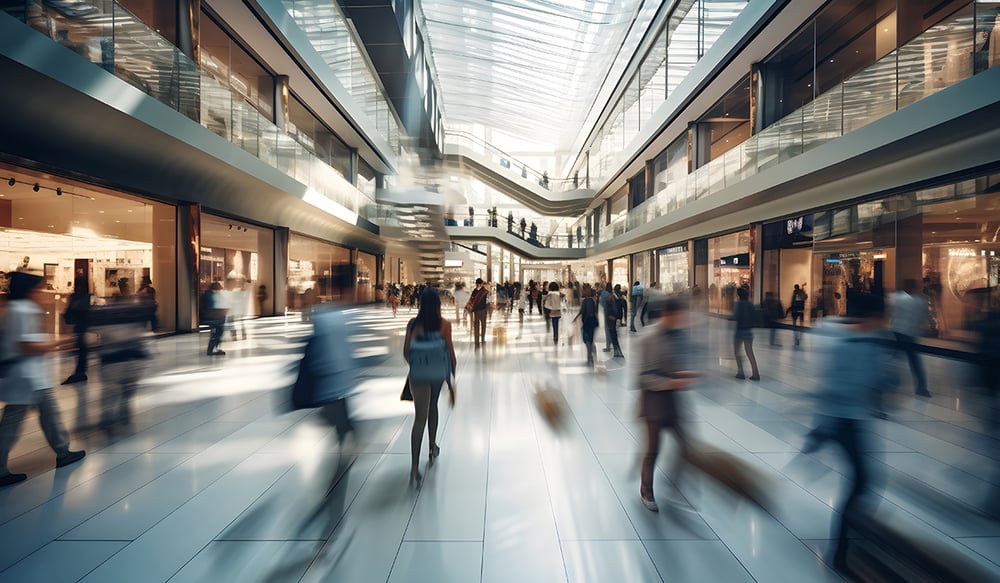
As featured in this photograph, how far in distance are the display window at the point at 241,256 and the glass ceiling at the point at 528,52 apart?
18.2 meters

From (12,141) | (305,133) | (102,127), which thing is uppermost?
(305,133)

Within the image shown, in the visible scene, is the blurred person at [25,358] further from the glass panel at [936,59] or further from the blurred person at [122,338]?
the glass panel at [936,59]

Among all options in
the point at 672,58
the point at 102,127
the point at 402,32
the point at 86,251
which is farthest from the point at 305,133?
the point at 672,58

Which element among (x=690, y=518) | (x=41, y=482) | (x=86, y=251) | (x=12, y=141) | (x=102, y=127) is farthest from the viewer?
(x=86, y=251)

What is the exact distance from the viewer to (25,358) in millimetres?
4133

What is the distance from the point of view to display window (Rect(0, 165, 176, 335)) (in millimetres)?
10898

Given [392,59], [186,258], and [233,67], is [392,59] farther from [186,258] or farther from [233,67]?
[186,258]

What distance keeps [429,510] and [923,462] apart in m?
4.92

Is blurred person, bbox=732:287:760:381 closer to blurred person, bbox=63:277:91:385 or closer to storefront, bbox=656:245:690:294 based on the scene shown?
blurred person, bbox=63:277:91:385

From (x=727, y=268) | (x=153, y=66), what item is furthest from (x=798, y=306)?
(x=153, y=66)

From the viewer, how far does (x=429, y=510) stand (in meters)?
3.79

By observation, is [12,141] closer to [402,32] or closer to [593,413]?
[593,413]

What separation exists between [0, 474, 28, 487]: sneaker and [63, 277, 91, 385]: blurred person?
3266mm

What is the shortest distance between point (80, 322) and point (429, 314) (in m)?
6.34
